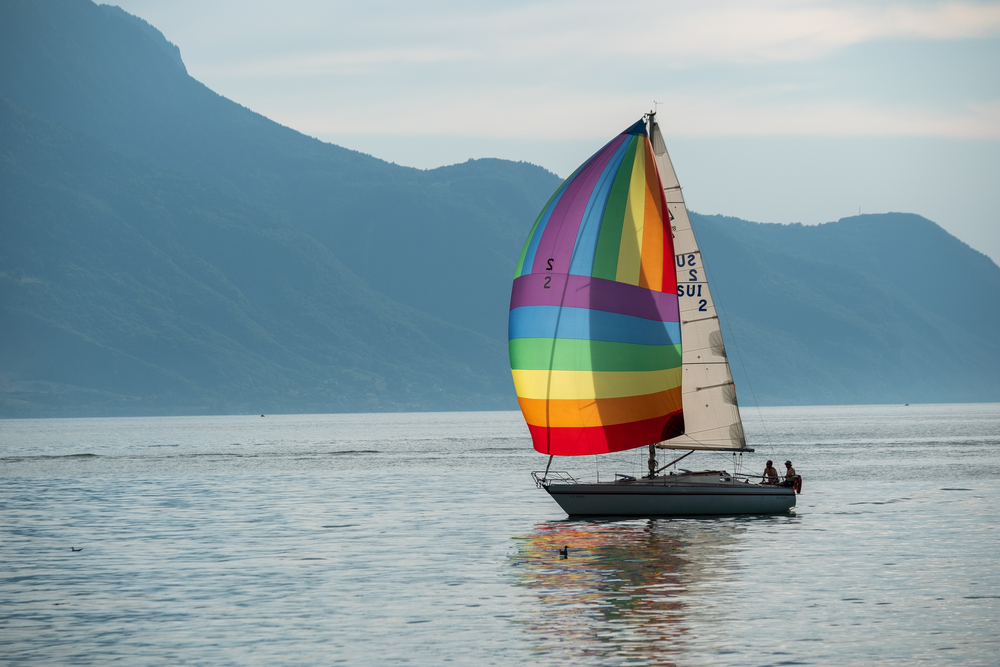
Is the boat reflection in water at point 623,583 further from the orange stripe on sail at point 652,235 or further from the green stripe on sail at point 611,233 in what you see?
the green stripe on sail at point 611,233

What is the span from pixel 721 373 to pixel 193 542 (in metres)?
21.4

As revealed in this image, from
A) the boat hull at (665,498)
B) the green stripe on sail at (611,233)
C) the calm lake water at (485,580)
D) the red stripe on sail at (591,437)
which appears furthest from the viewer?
the boat hull at (665,498)

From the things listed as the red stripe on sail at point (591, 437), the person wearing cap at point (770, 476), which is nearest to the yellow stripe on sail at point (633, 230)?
the red stripe on sail at point (591, 437)

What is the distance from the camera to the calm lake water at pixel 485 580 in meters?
26.1

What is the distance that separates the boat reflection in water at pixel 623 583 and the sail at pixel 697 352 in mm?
3578

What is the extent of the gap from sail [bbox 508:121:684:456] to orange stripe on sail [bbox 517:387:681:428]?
0.12ft

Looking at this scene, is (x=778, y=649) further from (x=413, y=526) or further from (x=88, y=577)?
(x=413, y=526)

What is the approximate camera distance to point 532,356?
45.8 meters

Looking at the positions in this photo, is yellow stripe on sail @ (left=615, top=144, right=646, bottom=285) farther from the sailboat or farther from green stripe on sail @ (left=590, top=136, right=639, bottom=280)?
green stripe on sail @ (left=590, top=136, right=639, bottom=280)

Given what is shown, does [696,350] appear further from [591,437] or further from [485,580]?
[485,580]

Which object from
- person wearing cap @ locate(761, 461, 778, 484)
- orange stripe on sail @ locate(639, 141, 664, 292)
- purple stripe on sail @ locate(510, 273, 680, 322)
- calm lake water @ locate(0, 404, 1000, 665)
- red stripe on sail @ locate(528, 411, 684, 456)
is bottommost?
calm lake water @ locate(0, 404, 1000, 665)

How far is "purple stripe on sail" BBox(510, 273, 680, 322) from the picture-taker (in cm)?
4538

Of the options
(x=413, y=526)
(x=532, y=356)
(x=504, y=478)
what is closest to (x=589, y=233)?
(x=532, y=356)

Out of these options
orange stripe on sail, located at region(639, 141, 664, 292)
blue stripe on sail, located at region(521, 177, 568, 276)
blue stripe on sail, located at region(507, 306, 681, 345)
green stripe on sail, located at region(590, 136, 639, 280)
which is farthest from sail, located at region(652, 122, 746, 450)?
blue stripe on sail, located at region(521, 177, 568, 276)
